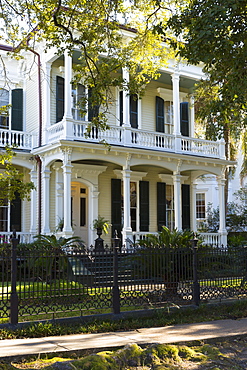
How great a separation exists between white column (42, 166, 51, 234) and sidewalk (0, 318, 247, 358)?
965 cm

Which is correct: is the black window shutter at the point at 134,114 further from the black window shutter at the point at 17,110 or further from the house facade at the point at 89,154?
the black window shutter at the point at 17,110

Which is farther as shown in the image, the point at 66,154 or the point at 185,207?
the point at 185,207

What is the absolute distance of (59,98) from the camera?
61.0 ft

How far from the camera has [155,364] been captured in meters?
6.21

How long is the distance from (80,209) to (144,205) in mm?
2985

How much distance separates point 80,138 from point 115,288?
8.62m

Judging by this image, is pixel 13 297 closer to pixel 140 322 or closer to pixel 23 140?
pixel 140 322

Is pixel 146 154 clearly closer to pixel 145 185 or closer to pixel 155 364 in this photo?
pixel 145 185

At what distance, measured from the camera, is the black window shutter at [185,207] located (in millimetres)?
21719

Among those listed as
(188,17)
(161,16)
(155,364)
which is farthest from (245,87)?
(155,364)

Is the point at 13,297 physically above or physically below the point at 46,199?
below

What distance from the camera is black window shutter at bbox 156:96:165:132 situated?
21062 mm

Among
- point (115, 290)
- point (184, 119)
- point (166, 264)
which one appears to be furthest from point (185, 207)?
point (115, 290)

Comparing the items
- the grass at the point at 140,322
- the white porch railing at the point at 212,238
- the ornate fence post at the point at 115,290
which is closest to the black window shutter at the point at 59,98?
the white porch railing at the point at 212,238
